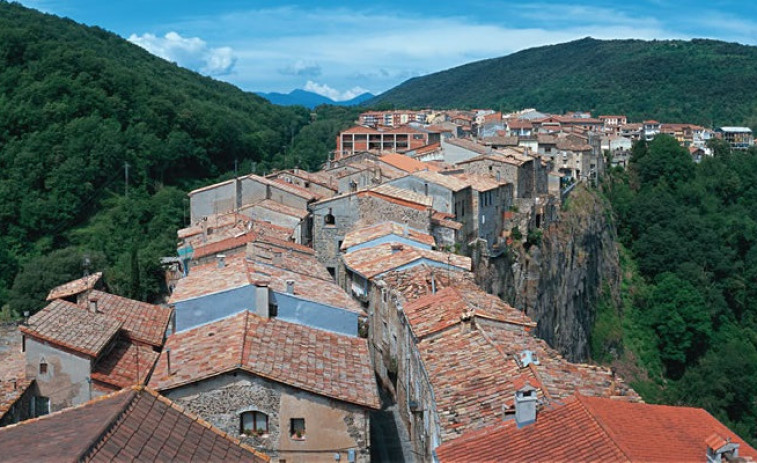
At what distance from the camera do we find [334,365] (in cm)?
1772

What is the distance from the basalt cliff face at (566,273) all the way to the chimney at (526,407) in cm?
2069

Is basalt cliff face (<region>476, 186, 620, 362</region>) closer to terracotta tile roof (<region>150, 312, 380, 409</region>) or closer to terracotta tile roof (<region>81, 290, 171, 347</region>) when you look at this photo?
terracotta tile roof (<region>81, 290, 171, 347</region>)

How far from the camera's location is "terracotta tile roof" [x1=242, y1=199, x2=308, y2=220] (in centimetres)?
3653

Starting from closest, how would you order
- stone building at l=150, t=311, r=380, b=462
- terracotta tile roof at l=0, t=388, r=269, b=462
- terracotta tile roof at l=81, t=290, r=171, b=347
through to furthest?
terracotta tile roof at l=0, t=388, r=269, b=462
stone building at l=150, t=311, r=380, b=462
terracotta tile roof at l=81, t=290, r=171, b=347

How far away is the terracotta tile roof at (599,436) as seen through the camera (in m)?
11.8

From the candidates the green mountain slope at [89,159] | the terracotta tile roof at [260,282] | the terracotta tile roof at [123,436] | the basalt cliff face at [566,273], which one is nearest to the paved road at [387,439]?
the terracotta tile roof at [260,282]

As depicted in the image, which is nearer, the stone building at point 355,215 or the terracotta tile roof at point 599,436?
the terracotta tile roof at point 599,436

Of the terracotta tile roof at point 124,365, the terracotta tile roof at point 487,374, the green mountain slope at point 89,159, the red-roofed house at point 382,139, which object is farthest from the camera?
the red-roofed house at point 382,139

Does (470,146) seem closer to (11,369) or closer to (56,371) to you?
(11,369)

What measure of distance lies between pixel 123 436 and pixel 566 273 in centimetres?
4125

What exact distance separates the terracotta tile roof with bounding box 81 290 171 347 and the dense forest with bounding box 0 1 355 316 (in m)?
8.98

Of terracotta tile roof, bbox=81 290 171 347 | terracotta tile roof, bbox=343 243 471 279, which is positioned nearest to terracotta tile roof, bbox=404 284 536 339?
terracotta tile roof, bbox=343 243 471 279

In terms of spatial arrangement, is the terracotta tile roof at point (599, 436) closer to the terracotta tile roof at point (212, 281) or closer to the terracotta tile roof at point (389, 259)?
the terracotta tile roof at point (212, 281)

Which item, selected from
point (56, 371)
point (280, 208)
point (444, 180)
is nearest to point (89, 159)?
point (280, 208)
